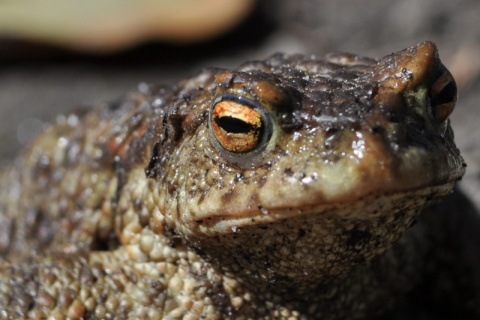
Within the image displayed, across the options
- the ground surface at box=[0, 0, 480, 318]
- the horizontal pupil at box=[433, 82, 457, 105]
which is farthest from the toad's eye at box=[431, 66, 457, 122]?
the ground surface at box=[0, 0, 480, 318]

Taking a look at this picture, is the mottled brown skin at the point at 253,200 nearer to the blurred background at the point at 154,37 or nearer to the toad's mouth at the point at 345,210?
the toad's mouth at the point at 345,210

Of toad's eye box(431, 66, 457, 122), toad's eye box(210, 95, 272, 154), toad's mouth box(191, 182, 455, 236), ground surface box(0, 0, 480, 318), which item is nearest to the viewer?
toad's mouth box(191, 182, 455, 236)

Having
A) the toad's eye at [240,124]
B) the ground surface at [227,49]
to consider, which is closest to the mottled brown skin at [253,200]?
the toad's eye at [240,124]

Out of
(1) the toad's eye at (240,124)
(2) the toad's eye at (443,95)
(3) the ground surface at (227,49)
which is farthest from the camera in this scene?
(3) the ground surface at (227,49)

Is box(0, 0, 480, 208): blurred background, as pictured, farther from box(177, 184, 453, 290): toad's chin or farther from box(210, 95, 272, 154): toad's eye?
box(210, 95, 272, 154): toad's eye

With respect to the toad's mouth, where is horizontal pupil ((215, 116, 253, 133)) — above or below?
above

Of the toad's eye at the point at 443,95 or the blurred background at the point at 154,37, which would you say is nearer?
the toad's eye at the point at 443,95

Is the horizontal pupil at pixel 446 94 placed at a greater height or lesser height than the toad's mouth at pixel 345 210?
greater
